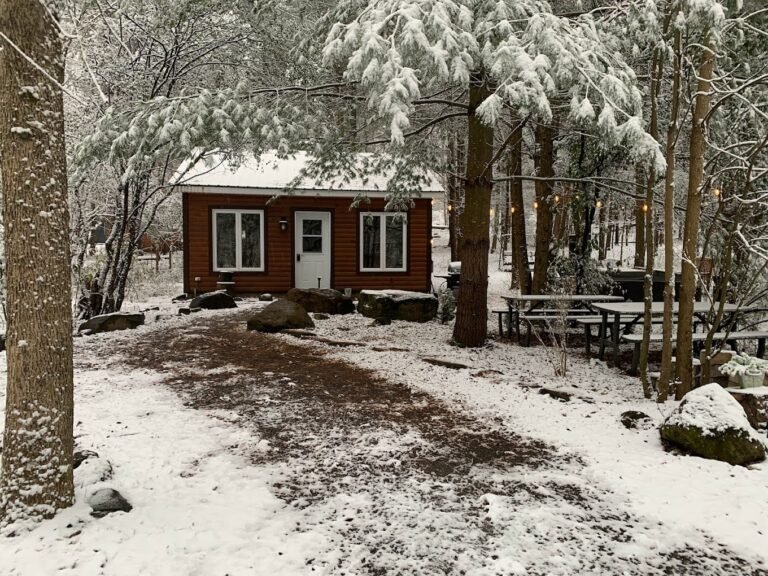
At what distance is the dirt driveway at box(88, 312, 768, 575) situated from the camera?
3.18m

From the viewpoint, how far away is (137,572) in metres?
2.96

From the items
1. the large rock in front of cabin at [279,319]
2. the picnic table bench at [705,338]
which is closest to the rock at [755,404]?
the picnic table bench at [705,338]

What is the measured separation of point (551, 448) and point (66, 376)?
367cm

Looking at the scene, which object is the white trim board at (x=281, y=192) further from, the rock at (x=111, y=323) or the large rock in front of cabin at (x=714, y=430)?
the large rock in front of cabin at (x=714, y=430)

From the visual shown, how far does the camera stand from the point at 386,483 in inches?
163

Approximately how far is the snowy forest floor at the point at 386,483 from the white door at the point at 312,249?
344 inches

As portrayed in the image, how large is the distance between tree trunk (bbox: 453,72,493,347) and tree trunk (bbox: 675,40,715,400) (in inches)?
130

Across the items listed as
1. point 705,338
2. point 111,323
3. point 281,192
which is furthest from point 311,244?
point 705,338

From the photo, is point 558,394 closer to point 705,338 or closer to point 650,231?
point 650,231

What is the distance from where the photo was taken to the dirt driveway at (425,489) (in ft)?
10.4

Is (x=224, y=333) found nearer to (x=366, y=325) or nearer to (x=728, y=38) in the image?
(x=366, y=325)

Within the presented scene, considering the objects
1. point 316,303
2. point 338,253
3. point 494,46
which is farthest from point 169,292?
point 494,46

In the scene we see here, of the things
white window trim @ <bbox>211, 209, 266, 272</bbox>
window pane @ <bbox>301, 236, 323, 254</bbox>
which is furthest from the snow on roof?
window pane @ <bbox>301, 236, 323, 254</bbox>

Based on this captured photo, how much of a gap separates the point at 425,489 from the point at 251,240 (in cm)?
1249
